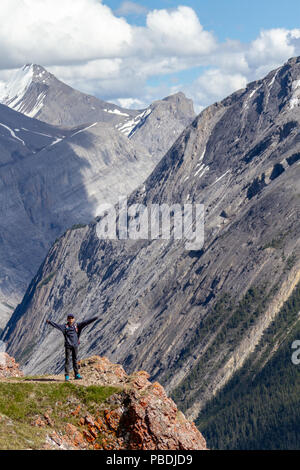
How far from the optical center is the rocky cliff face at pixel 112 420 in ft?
157

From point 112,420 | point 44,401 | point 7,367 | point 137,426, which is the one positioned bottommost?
point 137,426

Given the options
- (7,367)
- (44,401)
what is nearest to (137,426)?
(44,401)

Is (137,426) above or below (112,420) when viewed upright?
below

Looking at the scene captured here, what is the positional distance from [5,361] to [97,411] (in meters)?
18.8

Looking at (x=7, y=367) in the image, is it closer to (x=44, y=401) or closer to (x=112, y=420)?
(x=44, y=401)

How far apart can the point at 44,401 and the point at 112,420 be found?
4.70m

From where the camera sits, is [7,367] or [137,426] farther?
[7,367]

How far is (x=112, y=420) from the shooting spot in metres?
49.4

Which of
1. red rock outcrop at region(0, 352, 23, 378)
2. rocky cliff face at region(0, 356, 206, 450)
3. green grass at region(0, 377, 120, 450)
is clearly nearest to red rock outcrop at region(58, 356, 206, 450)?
rocky cliff face at region(0, 356, 206, 450)

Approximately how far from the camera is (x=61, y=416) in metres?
49.3

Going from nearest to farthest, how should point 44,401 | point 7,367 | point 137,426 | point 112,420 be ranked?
1. point 137,426
2. point 112,420
3. point 44,401
4. point 7,367

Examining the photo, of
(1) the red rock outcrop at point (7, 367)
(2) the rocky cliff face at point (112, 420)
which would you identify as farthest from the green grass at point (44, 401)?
(1) the red rock outcrop at point (7, 367)
